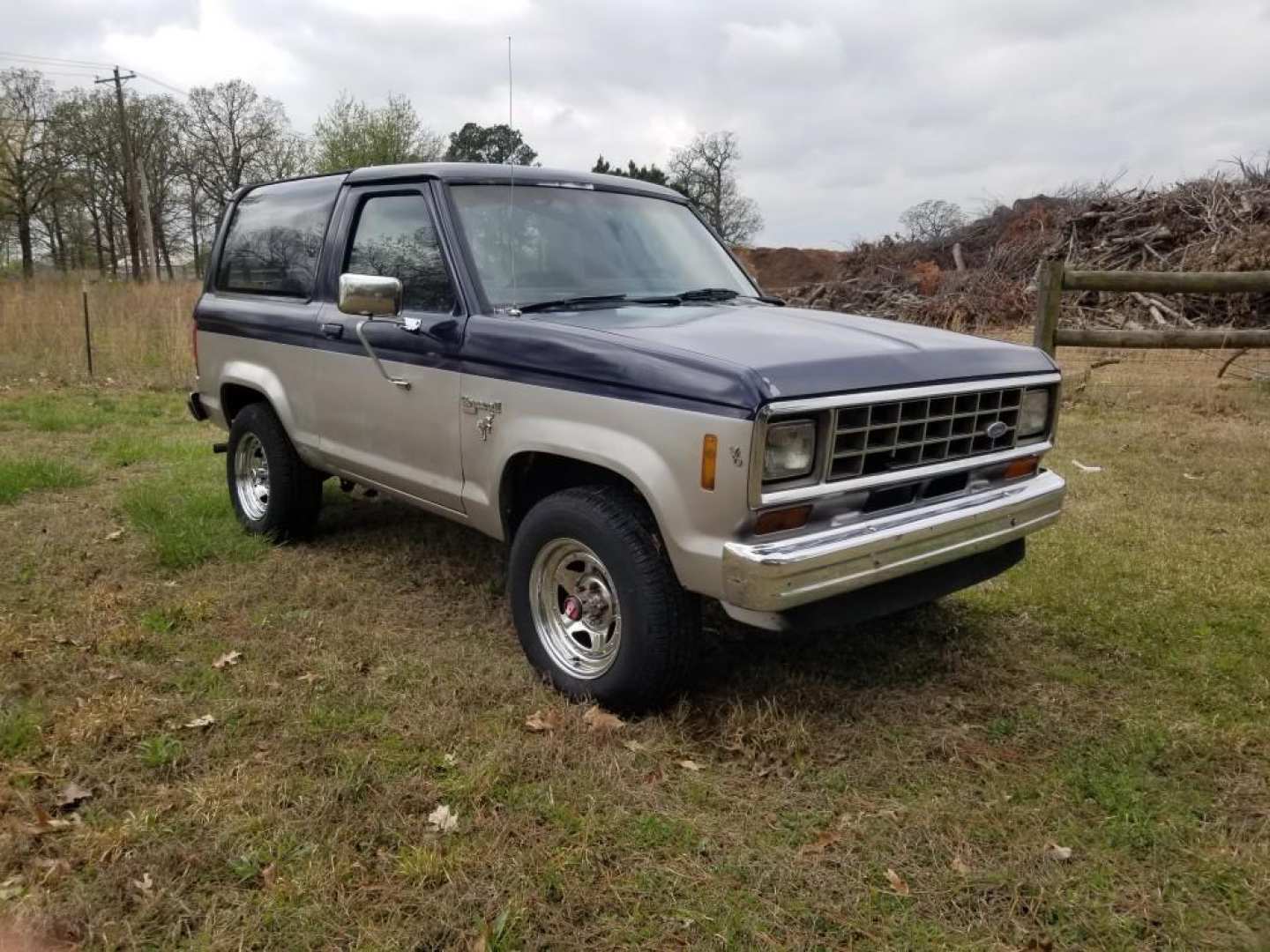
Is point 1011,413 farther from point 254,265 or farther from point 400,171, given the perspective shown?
point 254,265

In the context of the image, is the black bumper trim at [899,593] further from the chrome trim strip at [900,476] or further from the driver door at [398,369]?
the driver door at [398,369]

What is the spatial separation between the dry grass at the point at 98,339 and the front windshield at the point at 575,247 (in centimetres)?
916

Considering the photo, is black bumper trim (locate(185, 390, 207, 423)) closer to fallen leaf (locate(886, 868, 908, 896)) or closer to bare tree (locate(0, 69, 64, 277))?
fallen leaf (locate(886, 868, 908, 896))

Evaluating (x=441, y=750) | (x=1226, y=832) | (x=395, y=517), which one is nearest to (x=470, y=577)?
(x=395, y=517)

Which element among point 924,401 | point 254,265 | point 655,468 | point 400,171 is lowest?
point 655,468

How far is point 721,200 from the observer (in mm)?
41312

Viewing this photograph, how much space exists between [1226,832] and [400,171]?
391 centimetres

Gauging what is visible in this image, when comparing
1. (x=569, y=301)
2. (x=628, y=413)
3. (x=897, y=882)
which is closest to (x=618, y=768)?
(x=897, y=882)

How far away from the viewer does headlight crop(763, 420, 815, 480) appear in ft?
9.12

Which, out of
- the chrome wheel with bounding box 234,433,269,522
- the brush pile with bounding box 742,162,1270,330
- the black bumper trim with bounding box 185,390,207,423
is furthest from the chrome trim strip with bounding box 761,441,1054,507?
the brush pile with bounding box 742,162,1270,330

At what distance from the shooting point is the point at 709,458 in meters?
2.76

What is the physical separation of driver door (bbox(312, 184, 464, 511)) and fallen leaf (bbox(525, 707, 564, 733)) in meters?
0.98

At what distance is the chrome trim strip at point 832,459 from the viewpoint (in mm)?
2689

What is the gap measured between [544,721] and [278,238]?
3192 mm
